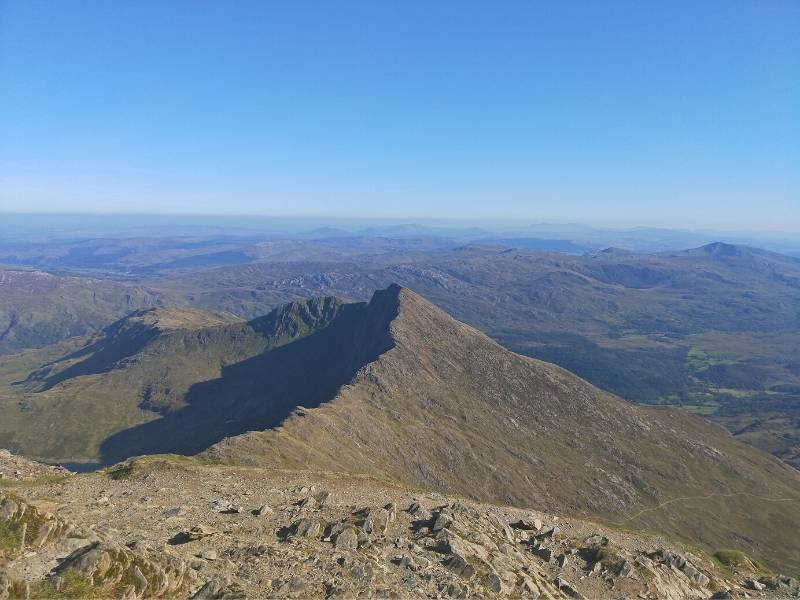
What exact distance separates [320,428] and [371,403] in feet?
118

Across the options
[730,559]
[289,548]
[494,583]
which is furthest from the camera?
[730,559]

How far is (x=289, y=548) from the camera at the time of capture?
34.3 metres

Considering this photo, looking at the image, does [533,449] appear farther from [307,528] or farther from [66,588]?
[66,588]

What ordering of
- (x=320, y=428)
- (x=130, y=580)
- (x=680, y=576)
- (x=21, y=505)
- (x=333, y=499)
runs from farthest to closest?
(x=320, y=428)
(x=333, y=499)
(x=680, y=576)
(x=21, y=505)
(x=130, y=580)

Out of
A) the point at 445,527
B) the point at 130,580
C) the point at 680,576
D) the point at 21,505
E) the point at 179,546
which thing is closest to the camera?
the point at 130,580

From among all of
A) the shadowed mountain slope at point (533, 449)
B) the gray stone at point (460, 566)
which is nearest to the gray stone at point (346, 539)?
the gray stone at point (460, 566)

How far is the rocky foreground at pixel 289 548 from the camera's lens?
2691 centimetres

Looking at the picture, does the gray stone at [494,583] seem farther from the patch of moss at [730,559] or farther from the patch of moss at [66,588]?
the patch of moss at [730,559]

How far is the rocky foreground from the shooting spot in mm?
26906

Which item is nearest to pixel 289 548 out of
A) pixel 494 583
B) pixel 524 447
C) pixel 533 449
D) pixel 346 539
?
pixel 346 539

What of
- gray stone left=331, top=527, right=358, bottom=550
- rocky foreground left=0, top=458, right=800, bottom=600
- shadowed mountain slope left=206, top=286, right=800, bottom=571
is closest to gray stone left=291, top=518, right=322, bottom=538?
rocky foreground left=0, top=458, right=800, bottom=600

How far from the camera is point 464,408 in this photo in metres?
169

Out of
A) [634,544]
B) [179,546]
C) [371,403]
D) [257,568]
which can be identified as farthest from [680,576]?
[371,403]

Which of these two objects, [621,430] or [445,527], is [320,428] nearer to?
[445,527]
